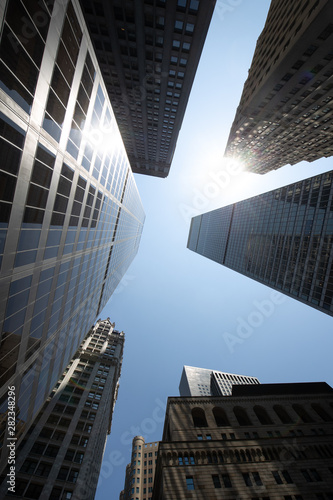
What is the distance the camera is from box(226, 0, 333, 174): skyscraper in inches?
1336

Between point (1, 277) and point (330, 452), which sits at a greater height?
point (1, 277)

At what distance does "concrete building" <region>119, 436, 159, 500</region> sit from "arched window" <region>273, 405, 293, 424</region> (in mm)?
62412

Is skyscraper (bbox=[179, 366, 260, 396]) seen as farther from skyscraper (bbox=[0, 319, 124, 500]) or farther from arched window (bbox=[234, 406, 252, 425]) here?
arched window (bbox=[234, 406, 252, 425])

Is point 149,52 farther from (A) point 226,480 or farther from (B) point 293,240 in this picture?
(A) point 226,480

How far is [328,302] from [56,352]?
1967 inches

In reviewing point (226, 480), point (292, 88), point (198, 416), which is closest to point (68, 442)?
point (198, 416)

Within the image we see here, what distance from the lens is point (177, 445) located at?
2570cm

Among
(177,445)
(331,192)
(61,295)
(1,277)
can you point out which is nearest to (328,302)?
(331,192)

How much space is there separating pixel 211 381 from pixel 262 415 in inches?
3441

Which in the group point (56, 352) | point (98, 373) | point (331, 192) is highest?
point (331, 192)

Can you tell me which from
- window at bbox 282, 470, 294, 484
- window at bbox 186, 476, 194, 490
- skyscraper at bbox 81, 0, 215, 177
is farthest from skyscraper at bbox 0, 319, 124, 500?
skyscraper at bbox 81, 0, 215, 177

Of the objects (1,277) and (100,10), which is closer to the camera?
(1,277)

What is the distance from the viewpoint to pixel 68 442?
36.9 meters

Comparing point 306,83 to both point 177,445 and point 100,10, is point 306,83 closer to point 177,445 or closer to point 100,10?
point 100,10
